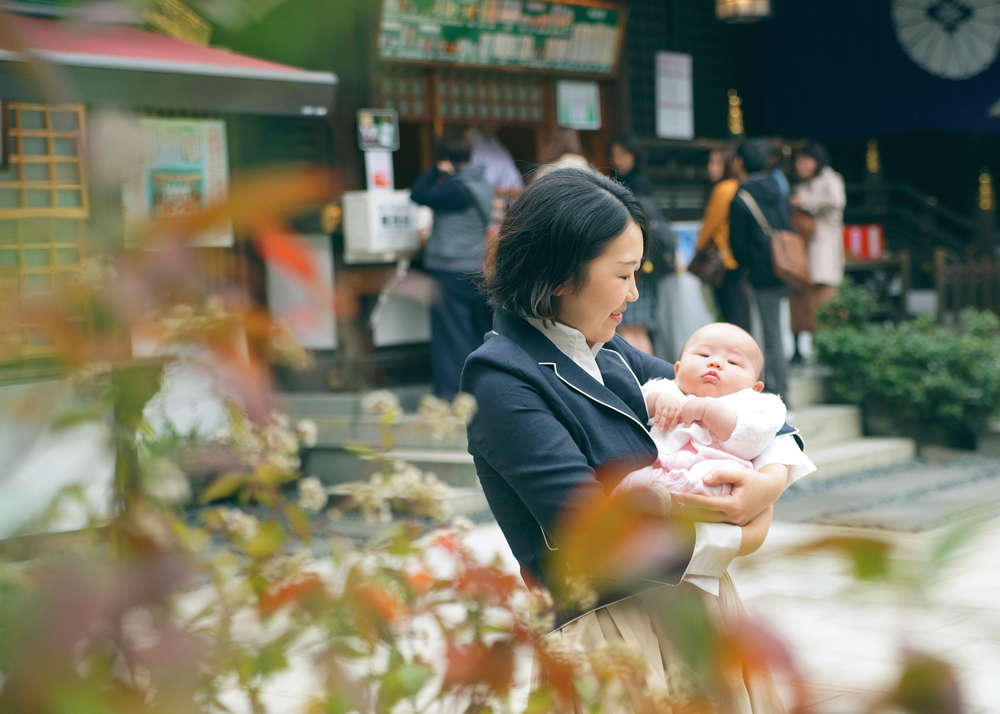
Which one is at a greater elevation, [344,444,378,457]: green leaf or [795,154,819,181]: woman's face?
[795,154,819,181]: woman's face

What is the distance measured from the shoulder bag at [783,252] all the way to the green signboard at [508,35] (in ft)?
8.13

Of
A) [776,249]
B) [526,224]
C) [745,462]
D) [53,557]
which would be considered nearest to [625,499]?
[53,557]

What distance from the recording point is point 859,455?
8.13 meters

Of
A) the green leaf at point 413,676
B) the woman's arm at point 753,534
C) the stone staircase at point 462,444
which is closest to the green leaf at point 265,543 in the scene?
the green leaf at point 413,676

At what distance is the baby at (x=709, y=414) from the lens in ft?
7.09

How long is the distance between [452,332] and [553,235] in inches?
227

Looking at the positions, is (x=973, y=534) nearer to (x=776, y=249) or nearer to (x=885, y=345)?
(x=776, y=249)

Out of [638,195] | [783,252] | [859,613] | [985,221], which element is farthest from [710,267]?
[985,221]

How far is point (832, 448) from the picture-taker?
838 centimetres

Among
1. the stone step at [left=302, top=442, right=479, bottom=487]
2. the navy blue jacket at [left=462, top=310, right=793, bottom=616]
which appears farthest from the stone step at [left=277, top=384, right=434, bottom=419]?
the navy blue jacket at [left=462, top=310, right=793, bottom=616]

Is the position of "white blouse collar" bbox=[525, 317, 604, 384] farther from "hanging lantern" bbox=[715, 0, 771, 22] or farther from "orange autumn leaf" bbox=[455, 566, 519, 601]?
"hanging lantern" bbox=[715, 0, 771, 22]

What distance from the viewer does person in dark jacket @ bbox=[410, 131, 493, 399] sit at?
7.49 metres

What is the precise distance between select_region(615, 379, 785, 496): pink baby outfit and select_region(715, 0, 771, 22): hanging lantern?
741 cm

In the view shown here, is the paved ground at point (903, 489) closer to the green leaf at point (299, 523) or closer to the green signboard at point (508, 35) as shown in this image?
the green signboard at point (508, 35)
